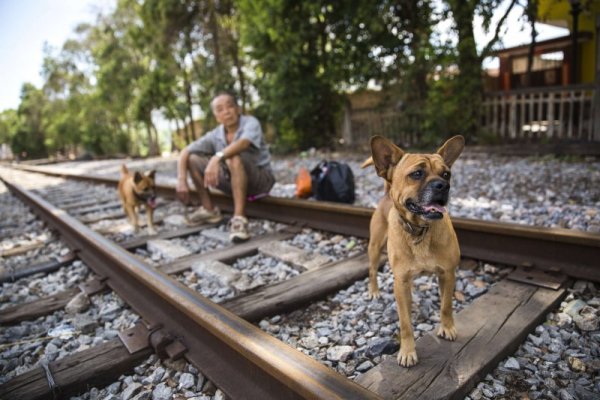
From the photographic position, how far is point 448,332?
2.00 meters

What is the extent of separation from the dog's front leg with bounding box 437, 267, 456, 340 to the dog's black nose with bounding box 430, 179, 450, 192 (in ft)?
1.41

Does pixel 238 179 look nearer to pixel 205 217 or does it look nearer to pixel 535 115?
pixel 205 217

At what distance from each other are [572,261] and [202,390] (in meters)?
2.35

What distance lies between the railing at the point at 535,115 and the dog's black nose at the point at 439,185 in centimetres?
890

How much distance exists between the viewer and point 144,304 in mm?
2664

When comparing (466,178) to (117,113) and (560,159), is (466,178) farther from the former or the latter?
(117,113)

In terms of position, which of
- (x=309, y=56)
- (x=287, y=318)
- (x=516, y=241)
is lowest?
(x=287, y=318)

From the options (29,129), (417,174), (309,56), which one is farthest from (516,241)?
(29,129)

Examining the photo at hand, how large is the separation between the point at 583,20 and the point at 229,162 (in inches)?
487

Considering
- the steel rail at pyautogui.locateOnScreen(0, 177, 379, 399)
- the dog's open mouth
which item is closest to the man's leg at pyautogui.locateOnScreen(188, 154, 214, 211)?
the steel rail at pyautogui.locateOnScreen(0, 177, 379, 399)

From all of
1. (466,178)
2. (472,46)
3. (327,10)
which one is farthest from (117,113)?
(466,178)

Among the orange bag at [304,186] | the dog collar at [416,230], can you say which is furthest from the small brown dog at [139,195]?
the dog collar at [416,230]

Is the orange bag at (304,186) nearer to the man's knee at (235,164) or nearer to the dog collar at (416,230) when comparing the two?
the man's knee at (235,164)

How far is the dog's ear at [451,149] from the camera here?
1913mm
